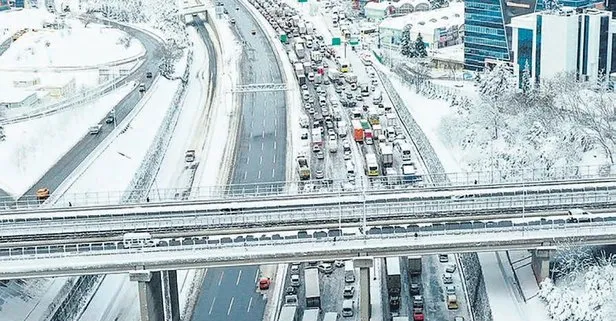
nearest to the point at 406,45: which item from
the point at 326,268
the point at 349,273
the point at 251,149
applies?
the point at 251,149

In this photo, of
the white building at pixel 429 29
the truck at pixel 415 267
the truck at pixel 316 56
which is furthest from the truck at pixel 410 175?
the white building at pixel 429 29

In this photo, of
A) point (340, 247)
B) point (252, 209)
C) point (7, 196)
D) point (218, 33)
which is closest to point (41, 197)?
point (7, 196)

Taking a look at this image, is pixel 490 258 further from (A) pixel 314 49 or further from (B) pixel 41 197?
(A) pixel 314 49

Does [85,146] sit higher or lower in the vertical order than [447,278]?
higher

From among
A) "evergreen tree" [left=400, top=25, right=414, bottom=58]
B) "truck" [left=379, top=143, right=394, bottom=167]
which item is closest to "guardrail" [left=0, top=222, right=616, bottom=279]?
"truck" [left=379, top=143, right=394, bottom=167]

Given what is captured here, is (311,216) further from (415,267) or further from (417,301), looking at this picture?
(417,301)
